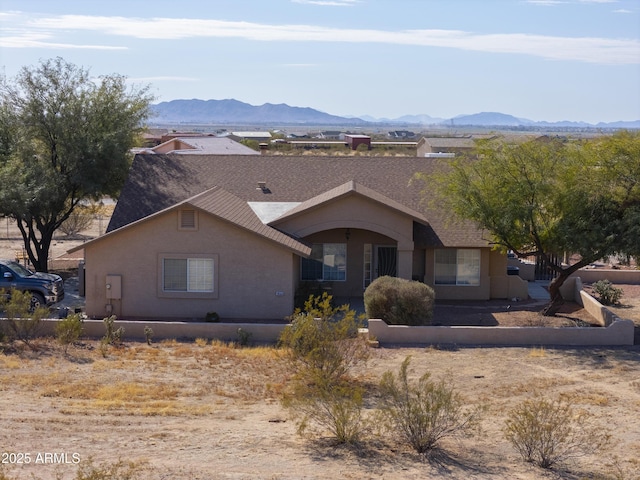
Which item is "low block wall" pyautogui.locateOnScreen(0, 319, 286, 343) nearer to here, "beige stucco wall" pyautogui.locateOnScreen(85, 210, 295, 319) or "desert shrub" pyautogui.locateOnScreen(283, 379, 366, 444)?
"beige stucco wall" pyautogui.locateOnScreen(85, 210, 295, 319)

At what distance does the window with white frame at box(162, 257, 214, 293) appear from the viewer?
26.4m

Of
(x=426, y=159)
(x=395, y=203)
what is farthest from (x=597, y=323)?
(x=426, y=159)

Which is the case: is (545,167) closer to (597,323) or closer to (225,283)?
(597,323)

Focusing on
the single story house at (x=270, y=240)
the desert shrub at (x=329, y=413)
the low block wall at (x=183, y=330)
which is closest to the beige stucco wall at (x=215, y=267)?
the single story house at (x=270, y=240)

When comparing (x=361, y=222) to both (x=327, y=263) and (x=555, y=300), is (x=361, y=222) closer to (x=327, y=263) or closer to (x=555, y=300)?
(x=327, y=263)

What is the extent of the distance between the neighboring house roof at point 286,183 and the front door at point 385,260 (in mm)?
1336

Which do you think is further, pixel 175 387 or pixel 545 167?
pixel 545 167

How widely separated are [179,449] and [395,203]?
55.4ft

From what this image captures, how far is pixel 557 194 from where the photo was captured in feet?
82.0

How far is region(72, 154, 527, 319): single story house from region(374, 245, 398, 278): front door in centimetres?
4

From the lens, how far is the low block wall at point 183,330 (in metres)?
23.6

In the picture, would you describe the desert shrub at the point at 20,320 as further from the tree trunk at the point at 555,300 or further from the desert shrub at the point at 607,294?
the desert shrub at the point at 607,294

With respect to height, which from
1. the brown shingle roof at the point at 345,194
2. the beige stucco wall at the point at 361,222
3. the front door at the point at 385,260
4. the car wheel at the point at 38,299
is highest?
the brown shingle roof at the point at 345,194

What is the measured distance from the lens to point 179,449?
1381 centimetres
